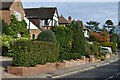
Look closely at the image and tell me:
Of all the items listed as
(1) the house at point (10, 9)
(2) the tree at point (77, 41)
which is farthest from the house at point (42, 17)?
(2) the tree at point (77, 41)

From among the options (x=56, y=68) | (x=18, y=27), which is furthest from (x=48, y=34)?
(x=18, y=27)

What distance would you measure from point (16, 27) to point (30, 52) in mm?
23287

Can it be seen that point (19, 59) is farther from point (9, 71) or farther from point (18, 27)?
point (18, 27)

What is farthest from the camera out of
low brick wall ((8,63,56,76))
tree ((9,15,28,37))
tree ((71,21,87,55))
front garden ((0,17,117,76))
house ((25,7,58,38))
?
house ((25,7,58,38))

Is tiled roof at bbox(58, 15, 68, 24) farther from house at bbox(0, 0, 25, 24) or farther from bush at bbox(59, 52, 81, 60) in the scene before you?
bush at bbox(59, 52, 81, 60)

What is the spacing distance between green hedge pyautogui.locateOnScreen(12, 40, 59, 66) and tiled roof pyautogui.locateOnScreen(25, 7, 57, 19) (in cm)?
4293

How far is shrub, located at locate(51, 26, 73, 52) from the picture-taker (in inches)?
1614

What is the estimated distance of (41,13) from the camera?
72.8 metres

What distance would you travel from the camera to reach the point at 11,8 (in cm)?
5138

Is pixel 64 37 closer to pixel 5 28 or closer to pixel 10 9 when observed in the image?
pixel 5 28

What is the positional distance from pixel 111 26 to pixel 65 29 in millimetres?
118862

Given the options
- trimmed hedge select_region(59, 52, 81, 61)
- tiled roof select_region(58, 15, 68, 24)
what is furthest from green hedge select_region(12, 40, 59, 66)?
tiled roof select_region(58, 15, 68, 24)

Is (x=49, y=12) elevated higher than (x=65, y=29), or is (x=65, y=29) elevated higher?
(x=49, y=12)

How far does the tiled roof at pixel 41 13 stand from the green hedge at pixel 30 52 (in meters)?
42.9
